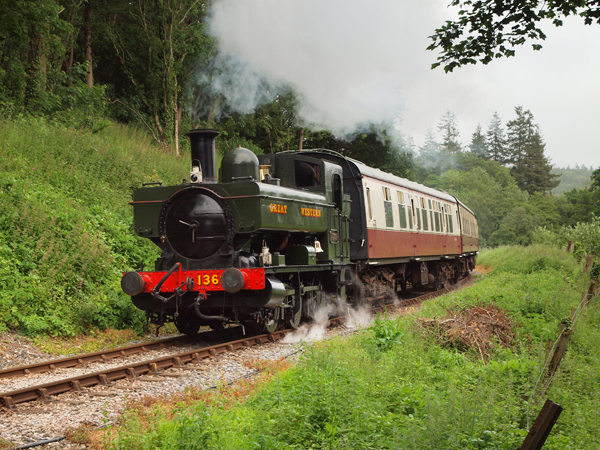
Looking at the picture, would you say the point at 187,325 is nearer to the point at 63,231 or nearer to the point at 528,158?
the point at 63,231

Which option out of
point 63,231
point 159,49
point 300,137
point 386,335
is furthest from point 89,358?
point 300,137

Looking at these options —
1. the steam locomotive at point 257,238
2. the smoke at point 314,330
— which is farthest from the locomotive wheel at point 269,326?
the smoke at point 314,330

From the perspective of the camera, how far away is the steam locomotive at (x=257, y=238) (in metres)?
8.20

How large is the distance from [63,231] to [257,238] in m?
4.20

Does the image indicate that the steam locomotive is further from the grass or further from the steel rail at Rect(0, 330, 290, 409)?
the grass

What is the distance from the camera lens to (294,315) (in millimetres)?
9773

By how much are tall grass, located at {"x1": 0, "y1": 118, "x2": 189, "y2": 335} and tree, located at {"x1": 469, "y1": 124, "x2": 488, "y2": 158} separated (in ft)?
313

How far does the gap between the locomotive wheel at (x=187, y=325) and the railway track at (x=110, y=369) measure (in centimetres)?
16

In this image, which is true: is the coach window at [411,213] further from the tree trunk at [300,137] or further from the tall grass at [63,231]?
the tree trunk at [300,137]

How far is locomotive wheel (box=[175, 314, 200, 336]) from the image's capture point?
9.23 metres

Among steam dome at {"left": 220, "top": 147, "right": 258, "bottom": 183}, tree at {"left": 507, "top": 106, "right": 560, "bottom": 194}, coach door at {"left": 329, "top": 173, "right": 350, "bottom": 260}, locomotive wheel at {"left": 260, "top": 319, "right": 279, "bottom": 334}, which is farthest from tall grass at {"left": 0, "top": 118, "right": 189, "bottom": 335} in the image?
tree at {"left": 507, "top": 106, "right": 560, "bottom": 194}

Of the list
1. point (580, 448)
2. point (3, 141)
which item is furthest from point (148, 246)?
point (580, 448)

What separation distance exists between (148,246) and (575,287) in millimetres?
9680

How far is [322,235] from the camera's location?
10508 millimetres
